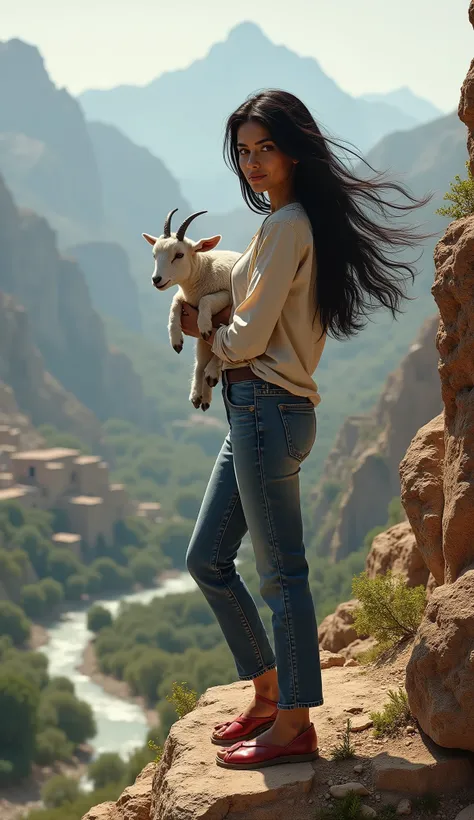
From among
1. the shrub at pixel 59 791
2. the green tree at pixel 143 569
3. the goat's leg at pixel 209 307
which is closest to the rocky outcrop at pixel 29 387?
the green tree at pixel 143 569

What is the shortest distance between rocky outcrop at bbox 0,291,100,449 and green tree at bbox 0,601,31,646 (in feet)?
105

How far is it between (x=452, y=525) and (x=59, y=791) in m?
34.1

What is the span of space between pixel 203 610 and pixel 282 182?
195ft

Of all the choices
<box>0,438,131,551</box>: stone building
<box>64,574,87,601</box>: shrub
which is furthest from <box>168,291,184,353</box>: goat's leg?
<box>0,438,131,551</box>: stone building

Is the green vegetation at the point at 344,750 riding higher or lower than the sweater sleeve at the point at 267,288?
lower

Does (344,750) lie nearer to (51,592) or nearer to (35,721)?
(35,721)

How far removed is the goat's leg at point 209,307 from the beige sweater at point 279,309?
57 centimetres

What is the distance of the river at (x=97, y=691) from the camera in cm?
4273

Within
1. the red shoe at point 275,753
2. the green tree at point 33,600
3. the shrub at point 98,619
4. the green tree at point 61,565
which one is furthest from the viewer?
the green tree at point 61,565

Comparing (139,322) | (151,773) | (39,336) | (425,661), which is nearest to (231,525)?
(425,661)

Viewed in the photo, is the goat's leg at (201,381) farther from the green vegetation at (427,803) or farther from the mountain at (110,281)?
the mountain at (110,281)

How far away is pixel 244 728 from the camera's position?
4613 mm

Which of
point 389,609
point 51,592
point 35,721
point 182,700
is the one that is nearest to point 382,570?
point 389,609

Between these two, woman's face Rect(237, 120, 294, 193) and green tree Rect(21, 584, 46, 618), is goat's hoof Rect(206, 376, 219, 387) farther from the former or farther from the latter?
green tree Rect(21, 584, 46, 618)
